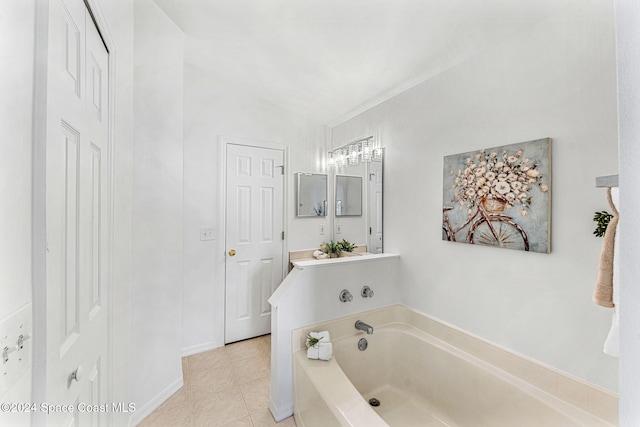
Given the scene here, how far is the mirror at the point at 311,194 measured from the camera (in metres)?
2.79

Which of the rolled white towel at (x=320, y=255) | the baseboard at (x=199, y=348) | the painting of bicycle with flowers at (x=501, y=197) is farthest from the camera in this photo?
the rolled white towel at (x=320, y=255)

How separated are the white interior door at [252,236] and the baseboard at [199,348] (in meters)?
0.11

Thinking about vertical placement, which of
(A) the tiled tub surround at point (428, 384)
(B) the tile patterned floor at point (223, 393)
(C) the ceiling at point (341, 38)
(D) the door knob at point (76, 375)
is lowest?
(B) the tile patterned floor at point (223, 393)

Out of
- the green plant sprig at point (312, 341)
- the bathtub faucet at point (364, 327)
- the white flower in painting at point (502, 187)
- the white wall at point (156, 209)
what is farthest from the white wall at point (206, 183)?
the white flower in painting at point (502, 187)

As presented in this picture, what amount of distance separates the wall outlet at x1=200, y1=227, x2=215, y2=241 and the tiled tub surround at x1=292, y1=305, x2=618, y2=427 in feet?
4.14

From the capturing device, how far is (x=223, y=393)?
1803mm

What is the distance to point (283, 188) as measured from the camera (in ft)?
9.00

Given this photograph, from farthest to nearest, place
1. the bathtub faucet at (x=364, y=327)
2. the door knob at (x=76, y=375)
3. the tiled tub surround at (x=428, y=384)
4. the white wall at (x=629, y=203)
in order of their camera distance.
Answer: the bathtub faucet at (x=364, y=327) < the tiled tub surround at (x=428, y=384) < the door knob at (x=76, y=375) < the white wall at (x=629, y=203)

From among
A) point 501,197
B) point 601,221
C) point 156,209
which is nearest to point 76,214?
point 156,209

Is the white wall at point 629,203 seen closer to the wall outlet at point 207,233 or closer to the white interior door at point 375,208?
the white interior door at point 375,208

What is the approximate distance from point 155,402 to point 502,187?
2.51 metres

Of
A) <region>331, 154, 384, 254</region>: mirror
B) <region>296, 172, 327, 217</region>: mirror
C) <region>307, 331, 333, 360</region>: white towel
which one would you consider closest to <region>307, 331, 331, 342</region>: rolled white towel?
<region>307, 331, 333, 360</region>: white towel

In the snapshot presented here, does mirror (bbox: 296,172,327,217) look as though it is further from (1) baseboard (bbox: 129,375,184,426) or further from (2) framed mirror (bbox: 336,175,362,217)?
(1) baseboard (bbox: 129,375,184,426)

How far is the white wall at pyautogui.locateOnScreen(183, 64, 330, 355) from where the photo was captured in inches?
89.7
